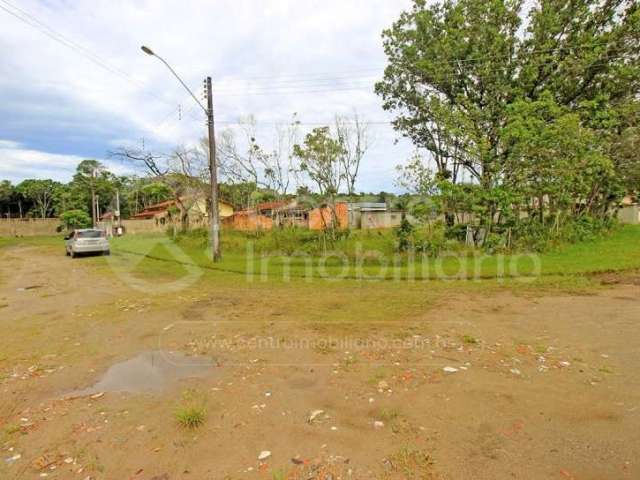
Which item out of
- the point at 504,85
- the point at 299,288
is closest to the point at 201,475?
the point at 299,288

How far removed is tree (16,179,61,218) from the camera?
201 ft

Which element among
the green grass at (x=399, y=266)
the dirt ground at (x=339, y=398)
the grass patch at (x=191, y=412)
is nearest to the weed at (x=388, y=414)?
the dirt ground at (x=339, y=398)

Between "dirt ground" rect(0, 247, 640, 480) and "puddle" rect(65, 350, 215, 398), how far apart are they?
9 centimetres

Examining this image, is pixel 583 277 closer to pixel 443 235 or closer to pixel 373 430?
pixel 443 235

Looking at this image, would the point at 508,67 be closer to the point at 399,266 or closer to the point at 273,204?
the point at 399,266

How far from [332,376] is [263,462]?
1568 millimetres

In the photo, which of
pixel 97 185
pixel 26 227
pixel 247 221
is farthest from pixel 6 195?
pixel 247 221

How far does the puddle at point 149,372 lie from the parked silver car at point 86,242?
17.1 metres

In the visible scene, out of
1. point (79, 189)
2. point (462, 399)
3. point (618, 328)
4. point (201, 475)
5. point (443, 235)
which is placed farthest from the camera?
point (79, 189)

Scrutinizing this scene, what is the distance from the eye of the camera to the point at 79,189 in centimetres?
6038

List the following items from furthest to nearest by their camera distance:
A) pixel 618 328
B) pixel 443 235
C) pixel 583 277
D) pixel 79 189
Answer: pixel 79 189 → pixel 443 235 → pixel 583 277 → pixel 618 328

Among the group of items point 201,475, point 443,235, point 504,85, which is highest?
point 504,85

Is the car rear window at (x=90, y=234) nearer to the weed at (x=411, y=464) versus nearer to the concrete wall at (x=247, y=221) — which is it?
the concrete wall at (x=247, y=221)

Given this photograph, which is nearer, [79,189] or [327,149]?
[327,149]
